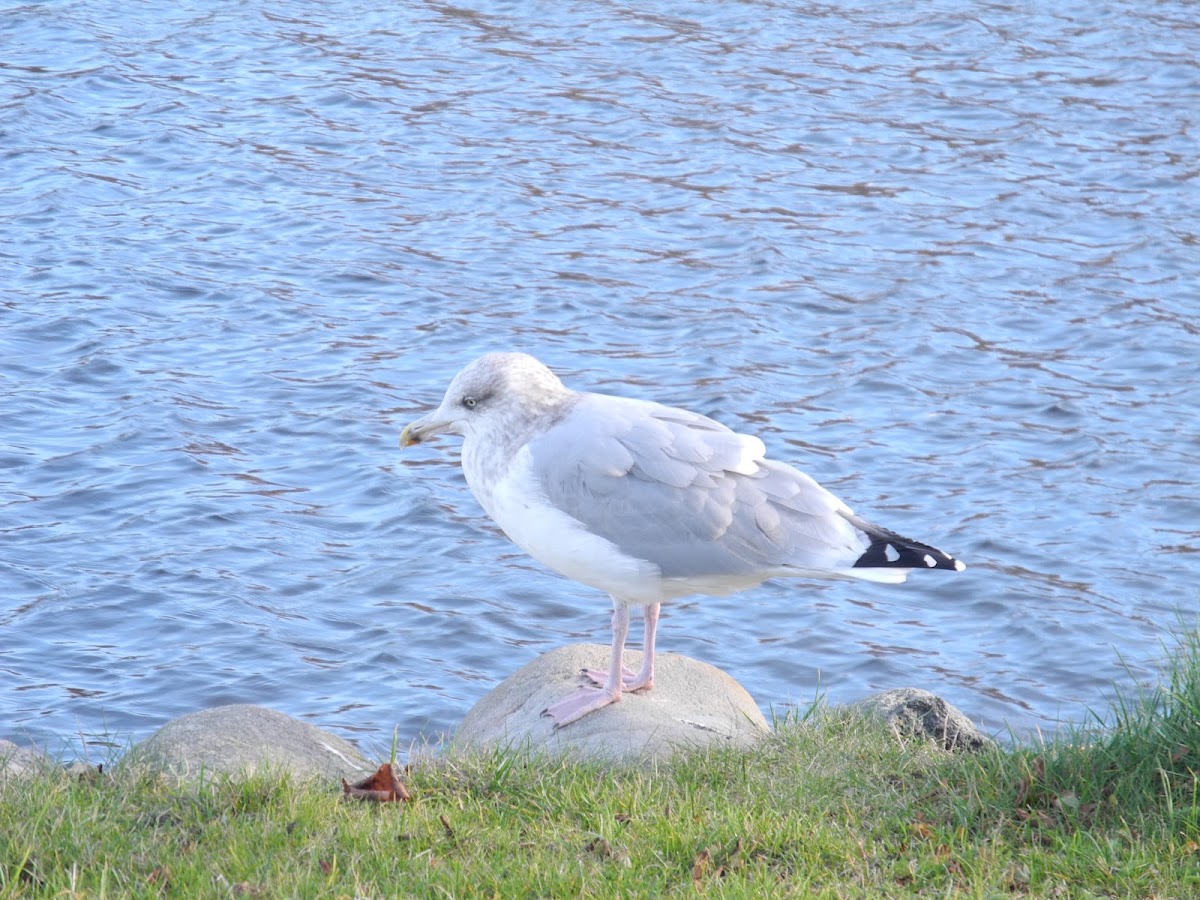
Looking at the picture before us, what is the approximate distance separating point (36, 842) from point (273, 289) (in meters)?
7.58

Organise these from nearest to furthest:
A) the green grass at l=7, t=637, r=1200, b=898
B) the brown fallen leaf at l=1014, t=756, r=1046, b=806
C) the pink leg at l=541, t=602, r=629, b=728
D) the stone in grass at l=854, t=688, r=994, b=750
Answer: the green grass at l=7, t=637, r=1200, b=898 < the brown fallen leaf at l=1014, t=756, r=1046, b=806 < the pink leg at l=541, t=602, r=629, b=728 < the stone in grass at l=854, t=688, r=994, b=750

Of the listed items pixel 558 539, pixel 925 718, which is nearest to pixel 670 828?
pixel 558 539

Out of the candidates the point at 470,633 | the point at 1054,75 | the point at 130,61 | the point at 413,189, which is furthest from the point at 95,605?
the point at 1054,75

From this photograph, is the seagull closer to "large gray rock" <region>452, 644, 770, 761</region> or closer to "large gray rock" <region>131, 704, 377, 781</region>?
"large gray rock" <region>452, 644, 770, 761</region>

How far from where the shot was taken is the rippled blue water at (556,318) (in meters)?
8.11

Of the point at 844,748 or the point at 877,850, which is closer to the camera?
the point at 877,850

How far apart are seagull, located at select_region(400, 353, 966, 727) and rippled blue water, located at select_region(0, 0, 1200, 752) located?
1778 millimetres

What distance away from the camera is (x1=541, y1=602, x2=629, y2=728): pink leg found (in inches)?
230

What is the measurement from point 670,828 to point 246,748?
1538mm

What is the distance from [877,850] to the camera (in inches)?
183

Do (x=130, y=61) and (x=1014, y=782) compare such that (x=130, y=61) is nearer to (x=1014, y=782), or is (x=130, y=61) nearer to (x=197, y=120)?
(x=197, y=120)

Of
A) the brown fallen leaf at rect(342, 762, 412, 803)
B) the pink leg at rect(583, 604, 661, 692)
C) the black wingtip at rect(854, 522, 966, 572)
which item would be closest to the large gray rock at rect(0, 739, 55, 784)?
the brown fallen leaf at rect(342, 762, 412, 803)

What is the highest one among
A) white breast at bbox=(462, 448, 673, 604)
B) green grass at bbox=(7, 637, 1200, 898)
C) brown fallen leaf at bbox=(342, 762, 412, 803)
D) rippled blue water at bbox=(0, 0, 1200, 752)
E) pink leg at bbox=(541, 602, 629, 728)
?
white breast at bbox=(462, 448, 673, 604)

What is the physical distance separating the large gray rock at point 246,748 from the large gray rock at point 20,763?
28 cm
